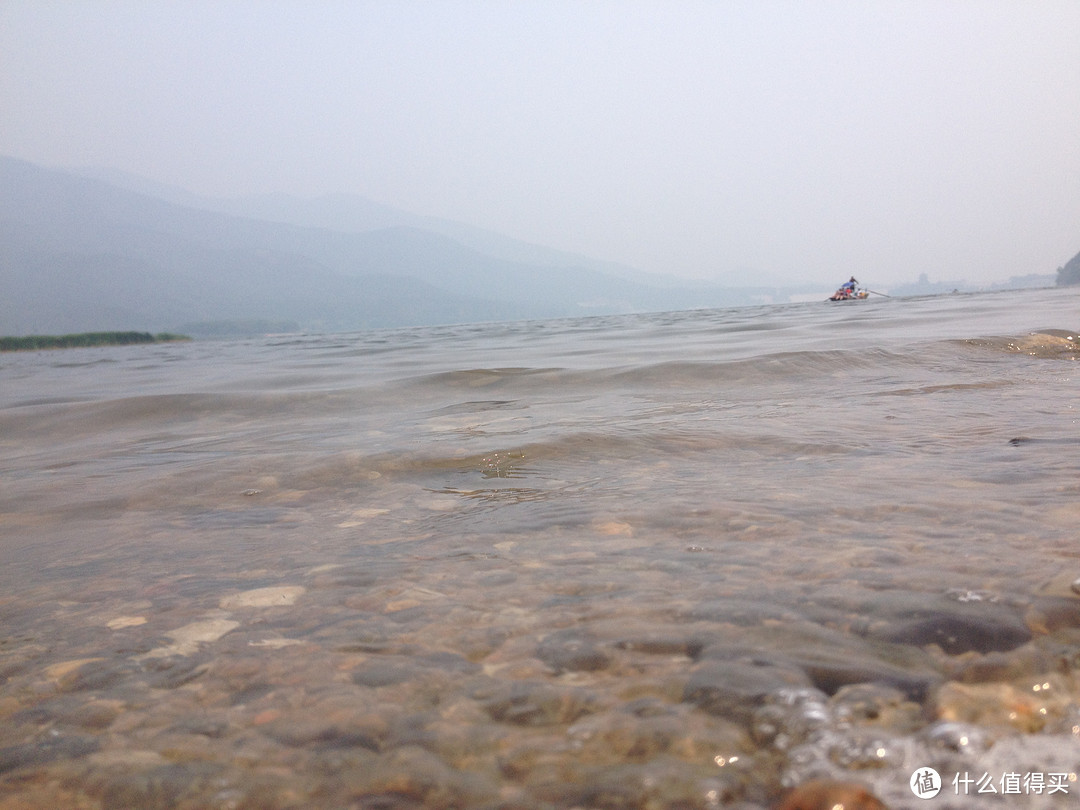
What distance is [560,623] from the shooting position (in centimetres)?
158

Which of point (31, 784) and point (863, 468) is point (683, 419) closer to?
point (863, 468)

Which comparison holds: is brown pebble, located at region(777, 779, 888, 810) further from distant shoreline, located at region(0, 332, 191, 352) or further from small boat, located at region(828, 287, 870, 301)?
distant shoreline, located at region(0, 332, 191, 352)

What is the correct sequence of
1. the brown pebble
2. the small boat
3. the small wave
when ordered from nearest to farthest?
the brown pebble < the small wave < the small boat

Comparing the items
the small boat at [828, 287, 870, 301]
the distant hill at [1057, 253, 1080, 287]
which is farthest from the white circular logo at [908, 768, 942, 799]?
the distant hill at [1057, 253, 1080, 287]

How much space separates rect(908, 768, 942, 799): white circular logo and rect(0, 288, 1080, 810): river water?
2 centimetres

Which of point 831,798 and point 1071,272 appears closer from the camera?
point 831,798

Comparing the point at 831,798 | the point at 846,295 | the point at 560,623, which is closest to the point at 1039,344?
the point at 560,623

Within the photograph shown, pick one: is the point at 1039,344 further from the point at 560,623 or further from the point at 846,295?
the point at 846,295

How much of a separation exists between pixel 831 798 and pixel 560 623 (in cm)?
72

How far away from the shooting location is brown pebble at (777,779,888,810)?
98 cm

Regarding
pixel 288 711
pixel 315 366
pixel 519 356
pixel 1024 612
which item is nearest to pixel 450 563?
pixel 288 711

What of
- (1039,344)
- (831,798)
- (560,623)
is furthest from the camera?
(1039,344)

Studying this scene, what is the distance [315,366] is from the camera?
1193 centimetres

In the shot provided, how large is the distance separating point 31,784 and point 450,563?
1140 millimetres
